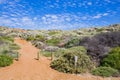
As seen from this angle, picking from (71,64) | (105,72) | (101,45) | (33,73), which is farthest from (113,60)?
(33,73)

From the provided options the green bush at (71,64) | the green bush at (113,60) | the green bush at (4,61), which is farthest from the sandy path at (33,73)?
the green bush at (113,60)

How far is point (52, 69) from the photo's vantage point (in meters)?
13.9

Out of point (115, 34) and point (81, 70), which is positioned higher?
point (115, 34)

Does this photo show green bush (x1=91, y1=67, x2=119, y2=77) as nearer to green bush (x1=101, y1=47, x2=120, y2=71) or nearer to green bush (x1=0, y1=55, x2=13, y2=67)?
green bush (x1=101, y1=47, x2=120, y2=71)

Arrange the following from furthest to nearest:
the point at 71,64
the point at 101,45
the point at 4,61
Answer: the point at 101,45 < the point at 4,61 < the point at 71,64

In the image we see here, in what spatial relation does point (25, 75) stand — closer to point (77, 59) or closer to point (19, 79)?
point (19, 79)

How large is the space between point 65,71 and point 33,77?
2277 millimetres

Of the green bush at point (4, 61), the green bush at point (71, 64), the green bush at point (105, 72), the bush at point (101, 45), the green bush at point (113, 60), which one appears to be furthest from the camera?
the bush at point (101, 45)

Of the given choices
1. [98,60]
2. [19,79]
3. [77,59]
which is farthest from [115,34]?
[19,79]

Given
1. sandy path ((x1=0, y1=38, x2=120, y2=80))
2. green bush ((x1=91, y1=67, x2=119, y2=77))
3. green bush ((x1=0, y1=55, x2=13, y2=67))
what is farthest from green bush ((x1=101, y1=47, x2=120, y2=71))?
green bush ((x1=0, y1=55, x2=13, y2=67))

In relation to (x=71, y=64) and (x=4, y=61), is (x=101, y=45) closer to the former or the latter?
(x=71, y=64)

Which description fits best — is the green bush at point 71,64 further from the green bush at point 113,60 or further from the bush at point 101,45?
the bush at point 101,45

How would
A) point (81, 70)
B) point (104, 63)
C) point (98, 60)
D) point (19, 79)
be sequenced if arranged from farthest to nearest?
point (98, 60) → point (104, 63) → point (81, 70) → point (19, 79)

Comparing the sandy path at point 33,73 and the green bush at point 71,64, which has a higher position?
the green bush at point 71,64
